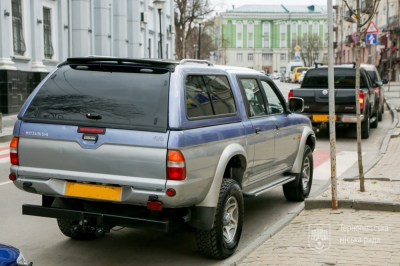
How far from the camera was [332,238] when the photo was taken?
6.29 meters

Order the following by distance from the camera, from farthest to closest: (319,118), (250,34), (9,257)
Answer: (250,34) < (319,118) < (9,257)

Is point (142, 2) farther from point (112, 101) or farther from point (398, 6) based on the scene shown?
point (112, 101)

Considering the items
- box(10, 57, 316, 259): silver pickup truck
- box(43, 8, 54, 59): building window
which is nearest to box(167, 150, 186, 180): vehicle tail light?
box(10, 57, 316, 259): silver pickup truck

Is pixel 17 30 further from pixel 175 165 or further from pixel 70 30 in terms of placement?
pixel 175 165

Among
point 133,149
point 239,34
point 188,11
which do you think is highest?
point 239,34

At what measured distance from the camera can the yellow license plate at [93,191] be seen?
523 centimetres

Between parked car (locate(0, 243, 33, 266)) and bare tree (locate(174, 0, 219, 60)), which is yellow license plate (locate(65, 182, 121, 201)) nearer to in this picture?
parked car (locate(0, 243, 33, 266))

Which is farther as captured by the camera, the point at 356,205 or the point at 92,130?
the point at 356,205

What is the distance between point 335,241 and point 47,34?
22487 millimetres

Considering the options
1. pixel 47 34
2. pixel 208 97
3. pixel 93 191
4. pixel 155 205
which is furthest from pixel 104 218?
pixel 47 34

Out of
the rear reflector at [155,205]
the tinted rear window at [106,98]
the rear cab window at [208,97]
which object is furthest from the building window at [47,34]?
the rear reflector at [155,205]

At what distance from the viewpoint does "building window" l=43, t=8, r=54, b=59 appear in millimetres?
26250

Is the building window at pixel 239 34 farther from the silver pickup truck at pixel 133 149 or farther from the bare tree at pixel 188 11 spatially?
the silver pickup truck at pixel 133 149

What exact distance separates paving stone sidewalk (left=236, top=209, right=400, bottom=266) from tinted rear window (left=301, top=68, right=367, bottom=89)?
9.88 metres
